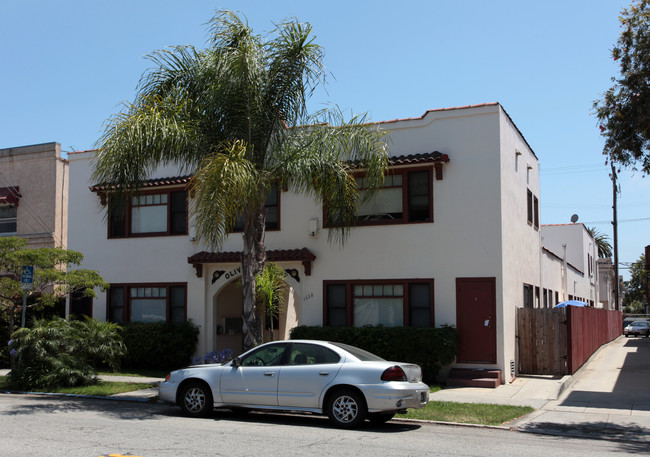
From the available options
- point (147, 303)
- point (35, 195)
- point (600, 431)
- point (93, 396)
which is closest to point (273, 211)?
point (147, 303)

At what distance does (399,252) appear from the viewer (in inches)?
682

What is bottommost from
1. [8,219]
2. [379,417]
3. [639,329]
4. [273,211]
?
[639,329]

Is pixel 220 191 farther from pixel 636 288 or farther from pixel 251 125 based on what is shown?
pixel 636 288

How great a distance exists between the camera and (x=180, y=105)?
13836 millimetres

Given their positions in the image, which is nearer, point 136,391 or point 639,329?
point 136,391

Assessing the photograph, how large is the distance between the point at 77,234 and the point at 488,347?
12.9 metres

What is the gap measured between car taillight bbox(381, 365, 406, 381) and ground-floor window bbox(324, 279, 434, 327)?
6.43m

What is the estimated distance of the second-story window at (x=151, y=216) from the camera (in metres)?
19.8

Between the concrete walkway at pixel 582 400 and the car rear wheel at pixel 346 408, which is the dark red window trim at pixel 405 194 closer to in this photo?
the concrete walkway at pixel 582 400

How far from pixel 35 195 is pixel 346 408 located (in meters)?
19.6

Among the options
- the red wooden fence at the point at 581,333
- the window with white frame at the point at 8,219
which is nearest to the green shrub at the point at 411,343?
the red wooden fence at the point at 581,333

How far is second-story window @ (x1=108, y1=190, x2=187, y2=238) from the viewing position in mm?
19828

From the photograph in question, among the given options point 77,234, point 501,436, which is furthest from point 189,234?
point 501,436

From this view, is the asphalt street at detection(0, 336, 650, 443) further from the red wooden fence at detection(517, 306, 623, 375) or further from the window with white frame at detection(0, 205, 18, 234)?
the window with white frame at detection(0, 205, 18, 234)
